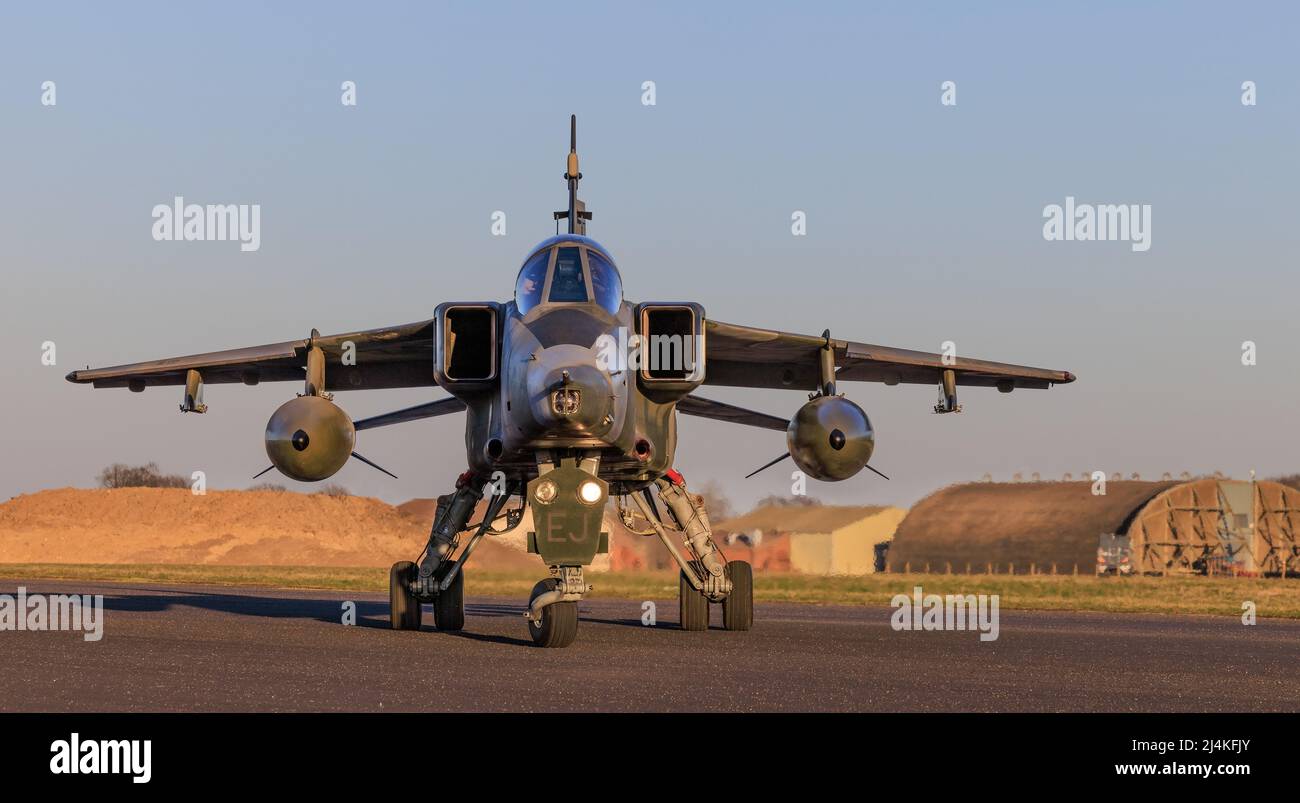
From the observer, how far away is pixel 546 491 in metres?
15.3

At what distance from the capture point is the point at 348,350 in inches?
742

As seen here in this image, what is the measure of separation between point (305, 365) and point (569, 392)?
7180mm

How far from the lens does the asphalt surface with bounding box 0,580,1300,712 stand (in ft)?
33.5

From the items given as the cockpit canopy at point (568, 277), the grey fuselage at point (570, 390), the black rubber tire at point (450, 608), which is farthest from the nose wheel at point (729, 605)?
the cockpit canopy at point (568, 277)

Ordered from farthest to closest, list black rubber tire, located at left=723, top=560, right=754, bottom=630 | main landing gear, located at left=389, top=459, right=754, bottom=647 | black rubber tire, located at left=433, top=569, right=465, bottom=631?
black rubber tire, located at left=723, top=560, right=754, bottom=630 < black rubber tire, located at left=433, top=569, right=465, bottom=631 < main landing gear, located at left=389, top=459, right=754, bottom=647

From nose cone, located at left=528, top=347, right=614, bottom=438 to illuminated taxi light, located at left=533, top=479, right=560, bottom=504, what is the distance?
70 cm

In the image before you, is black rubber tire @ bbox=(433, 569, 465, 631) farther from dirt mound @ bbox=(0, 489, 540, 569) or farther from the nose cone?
dirt mound @ bbox=(0, 489, 540, 569)

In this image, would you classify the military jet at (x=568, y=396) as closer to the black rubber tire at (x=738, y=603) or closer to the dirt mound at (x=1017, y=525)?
the black rubber tire at (x=738, y=603)

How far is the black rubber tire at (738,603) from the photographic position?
790 inches

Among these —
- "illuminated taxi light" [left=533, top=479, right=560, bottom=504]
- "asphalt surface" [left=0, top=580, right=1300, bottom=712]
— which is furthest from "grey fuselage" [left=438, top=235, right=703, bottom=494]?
"asphalt surface" [left=0, top=580, right=1300, bottom=712]

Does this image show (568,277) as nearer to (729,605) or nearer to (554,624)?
(554,624)
